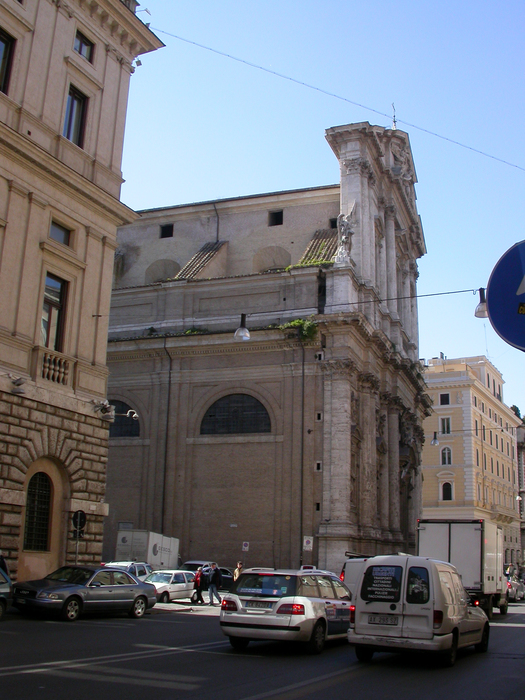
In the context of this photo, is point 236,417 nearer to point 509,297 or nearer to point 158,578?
point 158,578

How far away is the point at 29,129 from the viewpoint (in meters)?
19.2

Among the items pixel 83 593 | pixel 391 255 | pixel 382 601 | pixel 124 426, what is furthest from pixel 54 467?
pixel 391 255

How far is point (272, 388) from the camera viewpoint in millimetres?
36031

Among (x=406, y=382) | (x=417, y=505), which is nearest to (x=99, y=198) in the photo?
(x=406, y=382)

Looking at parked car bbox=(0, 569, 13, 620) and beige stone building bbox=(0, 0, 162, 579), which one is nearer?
parked car bbox=(0, 569, 13, 620)

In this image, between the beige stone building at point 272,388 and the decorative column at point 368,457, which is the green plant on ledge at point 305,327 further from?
the decorative column at point 368,457

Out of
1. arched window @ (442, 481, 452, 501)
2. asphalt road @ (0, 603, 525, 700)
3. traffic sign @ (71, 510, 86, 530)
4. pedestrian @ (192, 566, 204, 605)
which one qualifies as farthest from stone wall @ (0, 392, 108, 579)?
arched window @ (442, 481, 452, 501)

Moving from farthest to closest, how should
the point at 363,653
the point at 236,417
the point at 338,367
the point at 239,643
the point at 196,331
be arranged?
1. the point at 196,331
2. the point at 236,417
3. the point at 338,367
4. the point at 239,643
5. the point at 363,653

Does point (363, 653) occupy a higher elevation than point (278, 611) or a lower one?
lower

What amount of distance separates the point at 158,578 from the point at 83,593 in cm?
969

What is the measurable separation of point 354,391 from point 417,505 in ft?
51.4

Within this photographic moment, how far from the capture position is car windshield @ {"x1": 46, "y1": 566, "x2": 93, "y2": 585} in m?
17.2

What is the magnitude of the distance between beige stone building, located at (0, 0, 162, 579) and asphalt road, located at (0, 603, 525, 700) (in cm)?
403

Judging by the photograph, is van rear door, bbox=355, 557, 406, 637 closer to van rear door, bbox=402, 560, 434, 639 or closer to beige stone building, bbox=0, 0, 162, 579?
van rear door, bbox=402, 560, 434, 639
